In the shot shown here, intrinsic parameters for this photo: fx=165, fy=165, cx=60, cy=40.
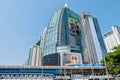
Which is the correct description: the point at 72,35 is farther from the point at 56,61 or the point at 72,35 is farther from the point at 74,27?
the point at 56,61

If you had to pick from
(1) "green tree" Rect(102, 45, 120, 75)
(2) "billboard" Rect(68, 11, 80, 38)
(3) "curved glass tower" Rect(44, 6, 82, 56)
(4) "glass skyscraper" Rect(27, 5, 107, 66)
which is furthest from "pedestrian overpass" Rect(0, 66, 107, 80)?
(2) "billboard" Rect(68, 11, 80, 38)

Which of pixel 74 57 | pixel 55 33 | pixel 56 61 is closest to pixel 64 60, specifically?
pixel 74 57

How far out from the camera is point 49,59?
103500mm

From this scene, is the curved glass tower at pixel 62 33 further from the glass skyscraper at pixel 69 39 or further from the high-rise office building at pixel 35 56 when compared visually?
the high-rise office building at pixel 35 56

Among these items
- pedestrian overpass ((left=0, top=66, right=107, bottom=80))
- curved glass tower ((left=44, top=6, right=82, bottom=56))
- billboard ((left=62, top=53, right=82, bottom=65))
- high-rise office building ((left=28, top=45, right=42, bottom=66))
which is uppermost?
curved glass tower ((left=44, top=6, right=82, bottom=56))

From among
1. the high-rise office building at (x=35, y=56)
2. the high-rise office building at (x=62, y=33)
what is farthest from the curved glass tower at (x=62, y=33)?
the high-rise office building at (x=35, y=56)

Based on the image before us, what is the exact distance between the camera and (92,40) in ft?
495

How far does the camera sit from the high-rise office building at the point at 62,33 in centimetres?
11949

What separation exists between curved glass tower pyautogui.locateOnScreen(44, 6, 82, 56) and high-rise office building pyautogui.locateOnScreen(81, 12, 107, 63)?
551 inches

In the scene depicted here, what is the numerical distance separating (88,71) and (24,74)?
2159cm

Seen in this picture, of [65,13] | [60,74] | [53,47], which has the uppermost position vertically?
[65,13]

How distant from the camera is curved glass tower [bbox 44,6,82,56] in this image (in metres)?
120

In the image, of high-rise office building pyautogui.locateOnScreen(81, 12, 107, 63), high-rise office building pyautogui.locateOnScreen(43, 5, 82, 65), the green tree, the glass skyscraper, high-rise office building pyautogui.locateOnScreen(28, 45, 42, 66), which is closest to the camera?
the green tree

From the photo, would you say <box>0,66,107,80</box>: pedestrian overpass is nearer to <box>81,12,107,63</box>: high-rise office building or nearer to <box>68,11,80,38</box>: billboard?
<box>68,11,80,38</box>: billboard
